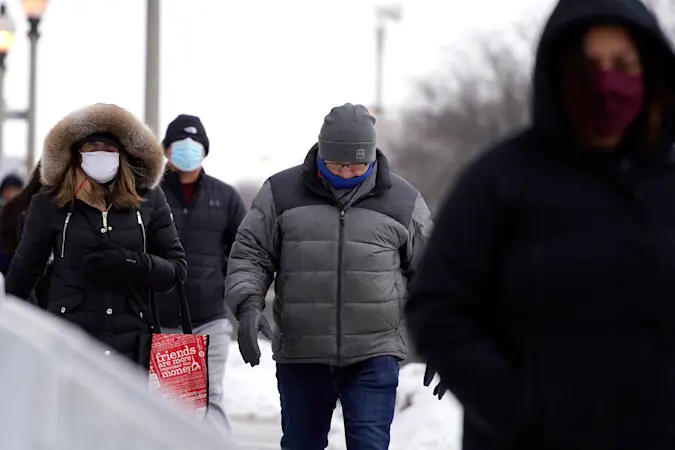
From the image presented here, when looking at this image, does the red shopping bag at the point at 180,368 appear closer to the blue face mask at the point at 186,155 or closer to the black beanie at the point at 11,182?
the blue face mask at the point at 186,155

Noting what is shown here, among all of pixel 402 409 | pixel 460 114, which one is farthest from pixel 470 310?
pixel 460 114

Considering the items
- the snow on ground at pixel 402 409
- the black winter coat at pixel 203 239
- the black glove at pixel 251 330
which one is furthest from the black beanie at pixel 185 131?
the black glove at pixel 251 330

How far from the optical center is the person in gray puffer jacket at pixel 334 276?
6895mm

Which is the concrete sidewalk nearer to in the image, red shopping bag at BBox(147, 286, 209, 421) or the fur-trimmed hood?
red shopping bag at BBox(147, 286, 209, 421)

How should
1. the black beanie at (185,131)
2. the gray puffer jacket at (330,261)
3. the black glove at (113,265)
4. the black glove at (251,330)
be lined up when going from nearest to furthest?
the gray puffer jacket at (330,261) → the black glove at (251,330) → the black glove at (113,265) → the black beanie at (185,131)

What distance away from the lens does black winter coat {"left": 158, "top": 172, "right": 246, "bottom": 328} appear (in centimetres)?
949

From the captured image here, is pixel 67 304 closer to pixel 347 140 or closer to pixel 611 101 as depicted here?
pixel 347 140

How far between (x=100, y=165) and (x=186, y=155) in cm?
227

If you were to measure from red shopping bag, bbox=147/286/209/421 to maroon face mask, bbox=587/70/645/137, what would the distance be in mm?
4297

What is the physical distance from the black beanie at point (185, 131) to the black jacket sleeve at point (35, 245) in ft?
7.96

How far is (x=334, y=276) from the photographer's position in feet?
22.6

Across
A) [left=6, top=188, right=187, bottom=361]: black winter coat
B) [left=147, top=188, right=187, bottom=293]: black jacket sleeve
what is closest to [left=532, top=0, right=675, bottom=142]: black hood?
[left=6, top=188, right=187, bottom=361]: black winter coat

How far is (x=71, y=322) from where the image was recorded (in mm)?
7379

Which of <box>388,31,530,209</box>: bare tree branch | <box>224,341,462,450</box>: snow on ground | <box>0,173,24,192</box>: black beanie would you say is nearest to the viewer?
<box>224,341,462,450</box>: snow on ground
